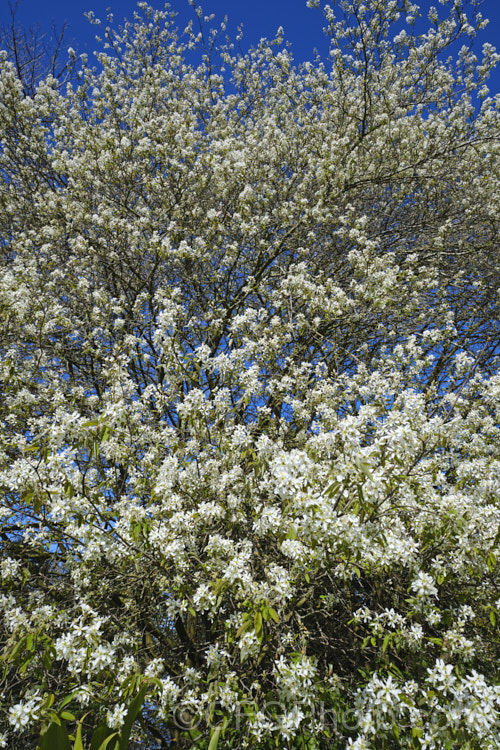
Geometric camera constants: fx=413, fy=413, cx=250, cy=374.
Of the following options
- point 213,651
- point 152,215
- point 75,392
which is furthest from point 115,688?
point 152,215

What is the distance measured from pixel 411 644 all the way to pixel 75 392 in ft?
12.3

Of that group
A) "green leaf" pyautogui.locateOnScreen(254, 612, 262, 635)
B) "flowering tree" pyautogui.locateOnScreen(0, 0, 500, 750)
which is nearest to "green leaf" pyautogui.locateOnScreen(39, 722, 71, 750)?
"flowering tree" pyautogui.locateOnScreen(0, 0, 500, 750)

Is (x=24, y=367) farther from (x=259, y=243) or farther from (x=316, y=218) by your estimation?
(x=316, y=218)

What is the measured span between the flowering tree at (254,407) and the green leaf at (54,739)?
34mm

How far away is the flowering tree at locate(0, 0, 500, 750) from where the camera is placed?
7.55 ft

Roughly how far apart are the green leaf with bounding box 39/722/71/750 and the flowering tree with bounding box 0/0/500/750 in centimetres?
3

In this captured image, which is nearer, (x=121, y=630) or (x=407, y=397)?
(x=121, y=630)

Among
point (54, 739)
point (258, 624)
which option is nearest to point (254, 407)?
point (258, 624)

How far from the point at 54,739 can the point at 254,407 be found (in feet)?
10.5

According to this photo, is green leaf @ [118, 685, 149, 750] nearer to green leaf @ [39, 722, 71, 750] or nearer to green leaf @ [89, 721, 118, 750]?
green leaf @ [89, 721, 118, 750]

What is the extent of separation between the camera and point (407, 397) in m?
3.15

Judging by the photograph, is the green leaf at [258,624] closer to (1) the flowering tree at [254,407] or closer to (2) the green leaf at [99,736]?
(1) the flowering tree at [254,407]

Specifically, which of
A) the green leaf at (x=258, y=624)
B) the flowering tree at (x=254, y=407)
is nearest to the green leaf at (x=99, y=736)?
the flowering tree at (x=254, y=407)

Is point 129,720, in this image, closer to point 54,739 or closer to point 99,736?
point 99,736
